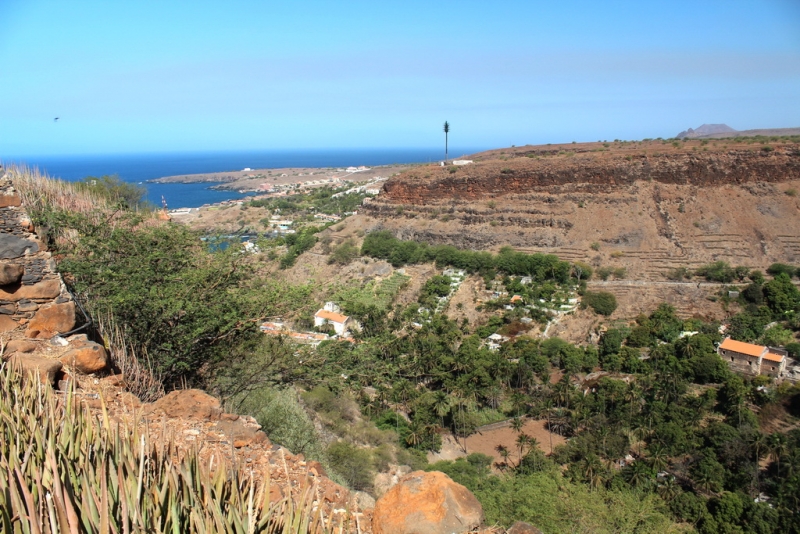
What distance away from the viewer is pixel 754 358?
21.3 m

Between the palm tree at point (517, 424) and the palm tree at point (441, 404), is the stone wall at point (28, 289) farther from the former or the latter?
the palm tree at point (517, 424)

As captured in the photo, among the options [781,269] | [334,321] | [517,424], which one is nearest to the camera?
[517,424]

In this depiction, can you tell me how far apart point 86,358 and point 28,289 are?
1.29 meters

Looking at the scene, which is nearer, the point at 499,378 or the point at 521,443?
the point at 521,443

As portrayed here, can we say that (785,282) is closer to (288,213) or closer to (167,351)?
(167,351)

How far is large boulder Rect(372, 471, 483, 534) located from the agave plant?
0.99 meters

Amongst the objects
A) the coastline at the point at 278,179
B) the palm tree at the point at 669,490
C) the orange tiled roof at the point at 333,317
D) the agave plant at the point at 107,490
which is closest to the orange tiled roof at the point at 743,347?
the palm tree at the point at 669,490

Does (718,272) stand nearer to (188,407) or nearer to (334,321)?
(334,321)

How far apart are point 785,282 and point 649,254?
6.49 metres

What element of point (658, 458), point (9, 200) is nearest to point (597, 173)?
point (658, 458)

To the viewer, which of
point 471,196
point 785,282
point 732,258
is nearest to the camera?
point 785,282

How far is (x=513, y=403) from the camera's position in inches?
866

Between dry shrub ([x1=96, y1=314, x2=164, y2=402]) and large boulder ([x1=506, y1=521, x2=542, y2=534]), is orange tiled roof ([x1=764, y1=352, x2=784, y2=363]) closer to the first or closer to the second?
large boulder ([x1=506, y1=521, x2=542, y2=534])

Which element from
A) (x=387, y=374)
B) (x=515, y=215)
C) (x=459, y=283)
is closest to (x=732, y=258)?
(x=515, y=215)
